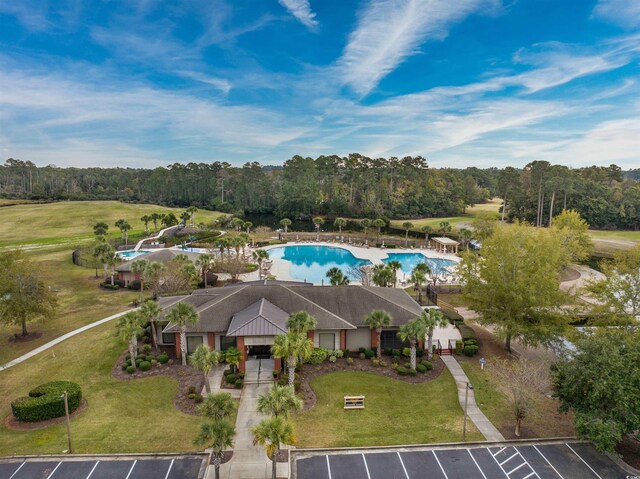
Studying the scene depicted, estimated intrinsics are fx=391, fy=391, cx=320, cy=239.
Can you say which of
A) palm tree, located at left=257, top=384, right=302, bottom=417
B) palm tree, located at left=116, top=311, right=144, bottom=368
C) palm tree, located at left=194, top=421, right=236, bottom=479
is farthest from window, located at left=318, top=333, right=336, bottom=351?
palm tree, located at left=194, top=421, right=236, bottom=479

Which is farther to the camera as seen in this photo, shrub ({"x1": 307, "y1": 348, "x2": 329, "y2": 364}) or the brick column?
shrub ({"x1": 307, "y1": 348, "x2": 329, "y2": 364})

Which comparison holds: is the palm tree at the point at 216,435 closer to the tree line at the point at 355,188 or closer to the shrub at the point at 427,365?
the shrub at the point at 427,365

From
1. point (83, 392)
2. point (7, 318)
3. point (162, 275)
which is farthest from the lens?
point (162, 275)

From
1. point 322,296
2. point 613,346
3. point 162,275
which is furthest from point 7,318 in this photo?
point 613,346

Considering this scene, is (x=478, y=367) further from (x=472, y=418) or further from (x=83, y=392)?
(x=83, y=392)

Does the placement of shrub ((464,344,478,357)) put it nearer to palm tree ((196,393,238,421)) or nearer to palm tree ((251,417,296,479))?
palm tree ((251,417,296,479))

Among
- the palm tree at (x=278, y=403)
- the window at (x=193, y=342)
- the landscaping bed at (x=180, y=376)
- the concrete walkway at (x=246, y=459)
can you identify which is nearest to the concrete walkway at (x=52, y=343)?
the landscaping bed at (x=180, y=376)
